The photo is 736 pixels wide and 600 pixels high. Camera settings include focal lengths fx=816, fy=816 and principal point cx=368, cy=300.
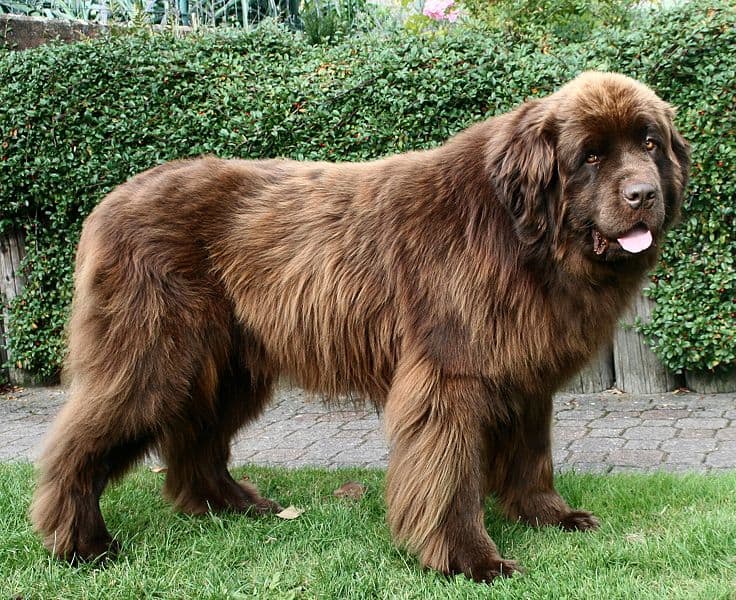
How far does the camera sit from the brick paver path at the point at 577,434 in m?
4.71

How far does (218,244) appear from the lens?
3.62 metres

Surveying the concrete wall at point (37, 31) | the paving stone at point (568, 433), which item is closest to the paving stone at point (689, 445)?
the paving stone at point (568, 433)

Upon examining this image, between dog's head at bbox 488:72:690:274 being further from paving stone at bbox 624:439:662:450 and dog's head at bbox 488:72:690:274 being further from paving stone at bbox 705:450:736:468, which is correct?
paving stone at bbox 624:439:662:450

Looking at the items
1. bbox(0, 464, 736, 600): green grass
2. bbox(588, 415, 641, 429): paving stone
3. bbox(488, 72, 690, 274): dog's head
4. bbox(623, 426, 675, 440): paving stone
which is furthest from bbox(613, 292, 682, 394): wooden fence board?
bbox(488, 72, 690, 274): dog's head

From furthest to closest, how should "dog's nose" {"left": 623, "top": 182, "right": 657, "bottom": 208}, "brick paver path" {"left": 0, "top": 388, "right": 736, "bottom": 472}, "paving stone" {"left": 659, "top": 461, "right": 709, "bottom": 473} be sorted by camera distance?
1. "brick paver path" {"left": 0, "top": 388, "right": 736, "bottom": 472}
2. "paving stone" {"left": 659, "top": 461, "right": 709, "bottom": 473}
3. "dog's nose" {"left": 623, "top": 182, "right": 657, "bottom": 208}

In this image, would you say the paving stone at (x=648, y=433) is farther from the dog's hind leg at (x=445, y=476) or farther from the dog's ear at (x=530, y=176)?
the dog's ear at (x=530, y=176)

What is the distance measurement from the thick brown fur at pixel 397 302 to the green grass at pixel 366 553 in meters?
0.15

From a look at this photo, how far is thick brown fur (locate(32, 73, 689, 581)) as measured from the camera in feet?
10.1

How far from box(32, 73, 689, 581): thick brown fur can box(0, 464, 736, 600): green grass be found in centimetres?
15

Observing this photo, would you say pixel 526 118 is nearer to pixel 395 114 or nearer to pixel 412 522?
pixel 412 522

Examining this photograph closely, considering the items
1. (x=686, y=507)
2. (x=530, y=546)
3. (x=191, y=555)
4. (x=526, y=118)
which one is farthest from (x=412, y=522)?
(x=526, y=118)

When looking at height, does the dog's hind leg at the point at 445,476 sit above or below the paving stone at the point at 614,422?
above

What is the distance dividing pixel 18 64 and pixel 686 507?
5749 millimetres

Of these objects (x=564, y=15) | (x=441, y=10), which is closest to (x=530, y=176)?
(x=564, y=15)
